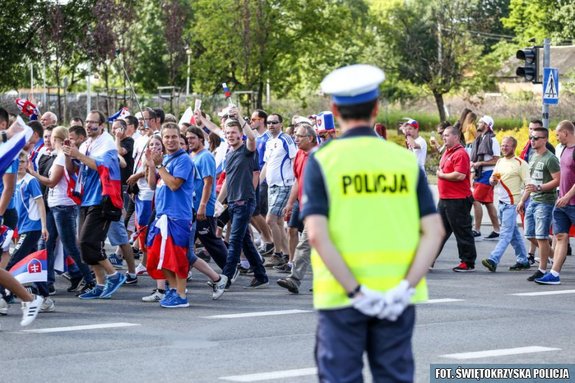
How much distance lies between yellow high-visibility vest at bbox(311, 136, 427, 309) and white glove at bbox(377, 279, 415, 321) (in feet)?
0.17

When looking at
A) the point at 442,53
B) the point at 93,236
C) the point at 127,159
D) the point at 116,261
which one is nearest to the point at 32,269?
the point at 93,236

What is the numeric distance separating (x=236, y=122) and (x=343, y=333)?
8.06m

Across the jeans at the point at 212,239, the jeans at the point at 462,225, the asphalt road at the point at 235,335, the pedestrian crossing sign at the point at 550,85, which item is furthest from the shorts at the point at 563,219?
the pedestrian crossing sign at the point at 550,85

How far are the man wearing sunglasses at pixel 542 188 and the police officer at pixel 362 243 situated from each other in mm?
8735

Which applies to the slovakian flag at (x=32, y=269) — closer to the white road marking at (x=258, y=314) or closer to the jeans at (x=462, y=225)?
the white road marking at (x=258, y=314)

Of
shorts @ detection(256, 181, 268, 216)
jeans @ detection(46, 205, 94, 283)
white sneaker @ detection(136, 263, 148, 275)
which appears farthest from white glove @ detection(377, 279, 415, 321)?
shorts @ detection(256, 181, 268, 216)

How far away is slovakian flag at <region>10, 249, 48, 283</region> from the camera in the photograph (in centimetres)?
1092

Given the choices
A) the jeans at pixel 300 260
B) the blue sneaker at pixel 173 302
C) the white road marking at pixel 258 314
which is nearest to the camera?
the white road marking at pixel 258 314

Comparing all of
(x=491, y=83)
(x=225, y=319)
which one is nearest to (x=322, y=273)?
(x=225, y=319)

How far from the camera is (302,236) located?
12578mm

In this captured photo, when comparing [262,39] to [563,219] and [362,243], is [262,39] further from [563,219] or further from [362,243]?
[362,243]

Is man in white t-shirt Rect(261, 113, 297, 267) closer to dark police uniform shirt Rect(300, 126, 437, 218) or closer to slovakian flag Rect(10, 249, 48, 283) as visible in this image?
slovakian flag Rect(10, 249, 48, 283)

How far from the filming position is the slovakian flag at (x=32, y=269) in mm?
10922

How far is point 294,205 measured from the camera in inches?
525
